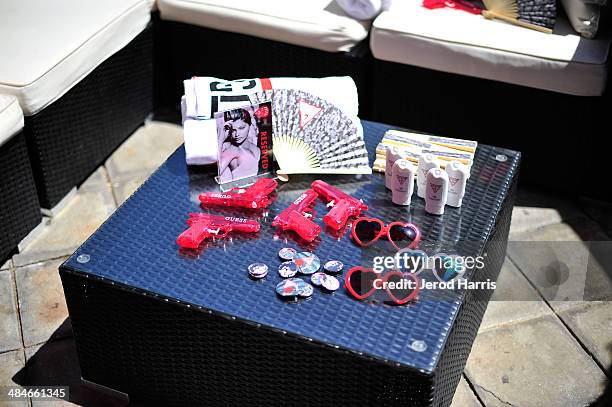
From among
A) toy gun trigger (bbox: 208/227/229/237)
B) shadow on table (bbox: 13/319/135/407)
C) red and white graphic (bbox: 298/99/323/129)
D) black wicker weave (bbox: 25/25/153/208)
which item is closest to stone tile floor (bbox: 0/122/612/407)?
shadow on table (bbox: 13/319/135/407)

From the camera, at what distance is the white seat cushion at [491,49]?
2.59 meters

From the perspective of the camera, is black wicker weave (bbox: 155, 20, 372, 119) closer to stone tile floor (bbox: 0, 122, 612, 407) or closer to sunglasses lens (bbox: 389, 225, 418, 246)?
stone tile floor (bbox: 0, 122, 612, 407)

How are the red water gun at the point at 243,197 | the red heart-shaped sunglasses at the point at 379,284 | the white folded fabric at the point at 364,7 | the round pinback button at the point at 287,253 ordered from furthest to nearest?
the white folded fabric at the point at 364,7 → the red water gun at the point at 243,197 → the round pinback button at the point at 287,253 → the red heart-shaped sunglasses at the point at 379,284

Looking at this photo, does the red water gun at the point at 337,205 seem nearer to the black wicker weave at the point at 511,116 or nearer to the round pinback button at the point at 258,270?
the round pinback button at the point at 258,270

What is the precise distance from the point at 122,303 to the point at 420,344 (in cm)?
74

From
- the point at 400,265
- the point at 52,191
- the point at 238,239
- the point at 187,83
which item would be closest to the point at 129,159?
the point at 52,191

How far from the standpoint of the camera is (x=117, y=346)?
2006 mm

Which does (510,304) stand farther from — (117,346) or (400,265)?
(117,346)

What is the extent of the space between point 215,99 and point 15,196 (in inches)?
30.6

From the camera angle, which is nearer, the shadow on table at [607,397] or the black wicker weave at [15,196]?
the shadow on table at [607,397]

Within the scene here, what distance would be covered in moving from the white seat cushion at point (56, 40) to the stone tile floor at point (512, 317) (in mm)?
473

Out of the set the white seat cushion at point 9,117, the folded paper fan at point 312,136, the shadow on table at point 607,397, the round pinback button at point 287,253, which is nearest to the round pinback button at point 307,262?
the round pinback button at point 287,253

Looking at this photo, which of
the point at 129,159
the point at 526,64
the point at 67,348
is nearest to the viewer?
the point at 67,348

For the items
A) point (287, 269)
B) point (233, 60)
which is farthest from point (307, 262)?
point (233, 60)
